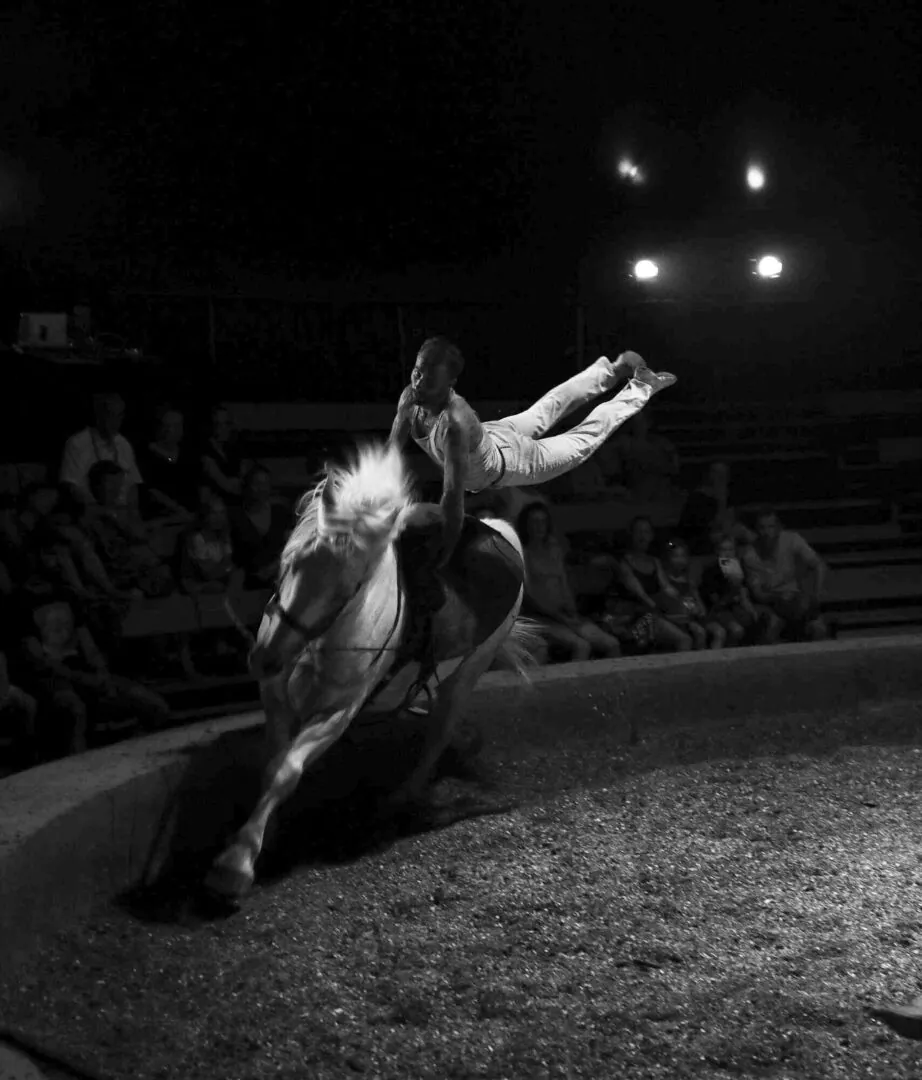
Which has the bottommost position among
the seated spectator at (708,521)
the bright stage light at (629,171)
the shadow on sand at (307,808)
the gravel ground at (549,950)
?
the gravel ground at (549,950)

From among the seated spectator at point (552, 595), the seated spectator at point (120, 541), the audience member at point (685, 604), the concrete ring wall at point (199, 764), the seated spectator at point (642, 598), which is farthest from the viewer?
the audience member at point (685, 604)

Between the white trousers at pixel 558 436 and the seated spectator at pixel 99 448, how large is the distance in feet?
9.58

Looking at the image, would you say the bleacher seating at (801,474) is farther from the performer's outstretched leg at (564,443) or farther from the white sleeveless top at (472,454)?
the white sleeveless top at (472,454)

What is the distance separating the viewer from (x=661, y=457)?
10.8 meters

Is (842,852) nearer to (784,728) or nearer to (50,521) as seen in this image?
(784,728)

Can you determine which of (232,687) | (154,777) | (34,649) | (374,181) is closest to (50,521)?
(34,649)

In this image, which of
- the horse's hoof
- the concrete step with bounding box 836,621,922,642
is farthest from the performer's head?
the concrete step with bounding box 836,621,922,642

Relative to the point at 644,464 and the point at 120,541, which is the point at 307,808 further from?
the point at 644,464

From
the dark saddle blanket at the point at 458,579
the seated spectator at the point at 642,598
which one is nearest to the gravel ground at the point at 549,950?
the dark saddle blanket at the point at 458,579

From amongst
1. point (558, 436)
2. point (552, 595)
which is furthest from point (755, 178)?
point (558, 436)

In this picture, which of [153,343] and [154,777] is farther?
[153,343]

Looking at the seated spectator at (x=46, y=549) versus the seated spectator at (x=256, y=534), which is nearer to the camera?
the seated spectator at (x=46, y=549)

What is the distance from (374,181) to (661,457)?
13.1 feet

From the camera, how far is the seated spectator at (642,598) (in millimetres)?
8562
